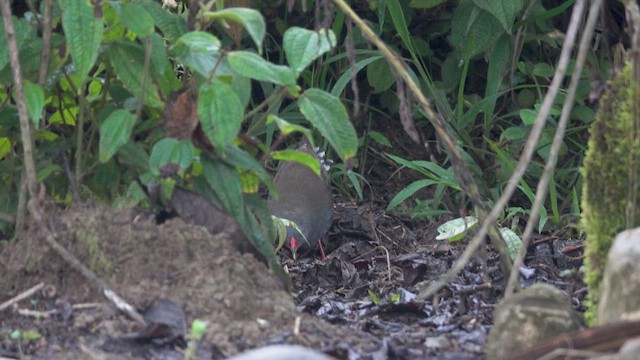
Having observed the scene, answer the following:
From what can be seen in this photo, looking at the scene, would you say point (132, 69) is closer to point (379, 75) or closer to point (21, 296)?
point (21, 296)

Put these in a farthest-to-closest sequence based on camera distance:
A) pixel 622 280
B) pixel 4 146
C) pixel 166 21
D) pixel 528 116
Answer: pixel 528 116, pixel 4 146, pixel 166 21, pixel 622 280

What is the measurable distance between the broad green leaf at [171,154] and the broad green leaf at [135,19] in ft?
0.87

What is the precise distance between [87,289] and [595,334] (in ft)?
3.85

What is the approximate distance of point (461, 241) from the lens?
371 cm

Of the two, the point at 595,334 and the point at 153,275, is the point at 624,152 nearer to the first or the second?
the point at 595,334

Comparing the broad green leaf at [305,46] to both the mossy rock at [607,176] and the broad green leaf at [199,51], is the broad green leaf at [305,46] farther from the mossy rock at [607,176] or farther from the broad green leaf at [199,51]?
the mossy rock at [607,176]

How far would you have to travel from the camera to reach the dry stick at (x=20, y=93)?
7.68 ft

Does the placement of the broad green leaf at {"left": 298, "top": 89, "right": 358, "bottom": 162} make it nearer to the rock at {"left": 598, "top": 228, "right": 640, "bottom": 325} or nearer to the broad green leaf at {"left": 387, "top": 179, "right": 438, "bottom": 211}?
the rock at {"left": 598, "top": 228, "right": 640, "bottom": 325}

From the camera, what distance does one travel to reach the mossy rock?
227 centimetres

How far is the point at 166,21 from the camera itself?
8.54 ft

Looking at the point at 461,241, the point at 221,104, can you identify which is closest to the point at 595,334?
the point at 221,104

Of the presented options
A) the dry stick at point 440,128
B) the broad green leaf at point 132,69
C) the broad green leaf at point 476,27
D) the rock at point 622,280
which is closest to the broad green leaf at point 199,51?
the broad green leaf at point 132,69

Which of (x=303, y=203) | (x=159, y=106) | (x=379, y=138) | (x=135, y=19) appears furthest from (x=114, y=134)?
(x=379, y=138)

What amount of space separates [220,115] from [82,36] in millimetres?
383
